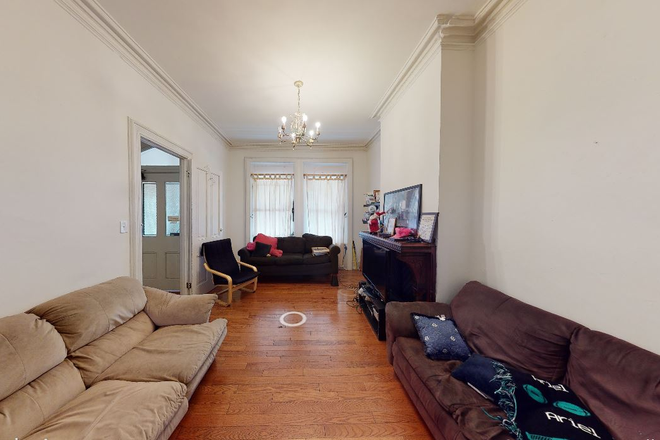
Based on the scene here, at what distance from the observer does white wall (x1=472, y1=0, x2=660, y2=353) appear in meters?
1.05

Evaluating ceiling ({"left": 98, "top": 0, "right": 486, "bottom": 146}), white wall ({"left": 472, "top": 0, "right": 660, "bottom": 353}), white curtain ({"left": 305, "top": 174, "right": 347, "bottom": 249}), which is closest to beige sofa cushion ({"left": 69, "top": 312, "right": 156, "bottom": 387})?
ceiling ({"left": 98, "top": 0, "right": 486, "bottom": 146})

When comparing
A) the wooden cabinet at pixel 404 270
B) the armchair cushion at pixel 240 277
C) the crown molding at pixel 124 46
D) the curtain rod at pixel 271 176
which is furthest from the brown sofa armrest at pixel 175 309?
the curtain rod at pixel 271 176

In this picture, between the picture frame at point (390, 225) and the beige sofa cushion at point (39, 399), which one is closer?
the beige sofa cushion at point (39, 399)

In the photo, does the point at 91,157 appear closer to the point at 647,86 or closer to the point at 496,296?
the point at 496,296

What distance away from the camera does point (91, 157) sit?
182 cm

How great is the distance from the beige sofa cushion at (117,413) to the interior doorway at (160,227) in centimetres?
285

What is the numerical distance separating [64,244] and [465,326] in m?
3.01

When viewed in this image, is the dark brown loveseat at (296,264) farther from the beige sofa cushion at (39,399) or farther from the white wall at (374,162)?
the beige sofa cushion at (39,399)

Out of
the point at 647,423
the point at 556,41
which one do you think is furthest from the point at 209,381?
the point at 556,41

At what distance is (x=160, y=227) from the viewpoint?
12.5 ft

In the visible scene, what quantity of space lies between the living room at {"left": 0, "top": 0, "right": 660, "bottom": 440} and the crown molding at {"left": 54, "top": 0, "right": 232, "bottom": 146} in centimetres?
2

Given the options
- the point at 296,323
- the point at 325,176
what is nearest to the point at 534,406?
the point at 296,323

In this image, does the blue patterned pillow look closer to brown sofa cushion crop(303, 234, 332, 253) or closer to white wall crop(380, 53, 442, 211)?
white wall crop(380, 53, 442, 211)

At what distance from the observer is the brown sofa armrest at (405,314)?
189cm
